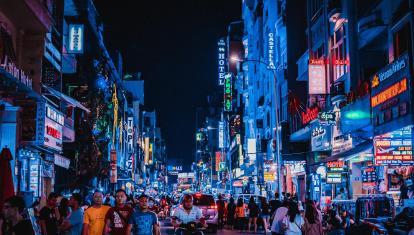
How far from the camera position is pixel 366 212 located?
54.7 feet

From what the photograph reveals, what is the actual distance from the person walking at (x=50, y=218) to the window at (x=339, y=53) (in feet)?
70.9

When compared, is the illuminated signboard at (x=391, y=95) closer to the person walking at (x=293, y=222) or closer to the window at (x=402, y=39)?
the window at (x=402, y=39)

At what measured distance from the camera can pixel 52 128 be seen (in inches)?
998

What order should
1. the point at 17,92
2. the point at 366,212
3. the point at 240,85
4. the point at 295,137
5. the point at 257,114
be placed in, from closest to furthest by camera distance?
1. the point at 366,212
2. the point at 17,92
3. the point at 295,137
4. the point at 257,114
5. the point at 240,85

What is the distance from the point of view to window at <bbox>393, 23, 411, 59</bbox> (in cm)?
2397

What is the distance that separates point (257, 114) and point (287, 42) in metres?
19.6

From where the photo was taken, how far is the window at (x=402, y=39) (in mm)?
23969

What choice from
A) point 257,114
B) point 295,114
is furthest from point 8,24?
point 257,114

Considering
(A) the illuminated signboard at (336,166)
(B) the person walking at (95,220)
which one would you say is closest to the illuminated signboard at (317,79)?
(A) the illuminated signboard at (336,166)

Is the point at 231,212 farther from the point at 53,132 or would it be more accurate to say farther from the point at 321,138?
the point at 53,132

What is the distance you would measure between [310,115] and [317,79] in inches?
103

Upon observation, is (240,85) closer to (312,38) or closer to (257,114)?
(257,114)

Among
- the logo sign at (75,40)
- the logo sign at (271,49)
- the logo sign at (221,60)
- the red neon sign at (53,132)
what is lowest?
the red neon sign at (53,132)

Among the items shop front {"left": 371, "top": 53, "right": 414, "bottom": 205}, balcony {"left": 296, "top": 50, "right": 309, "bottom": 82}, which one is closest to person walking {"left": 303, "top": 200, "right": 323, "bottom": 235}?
shop front {"left": 371, "top": 53, "right": 414, "bottom": 205}
